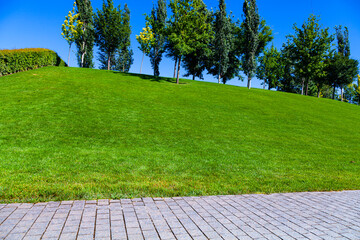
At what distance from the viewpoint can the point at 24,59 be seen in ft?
75.6

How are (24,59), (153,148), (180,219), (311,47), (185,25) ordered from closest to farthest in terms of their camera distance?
(180,219), (153,148), (24,59), (185,25), (311,47)

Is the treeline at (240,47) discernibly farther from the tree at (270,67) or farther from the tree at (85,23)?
the tree at (85,23)

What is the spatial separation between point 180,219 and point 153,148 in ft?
15.4

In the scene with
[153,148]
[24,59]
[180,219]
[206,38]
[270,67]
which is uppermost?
[270,67]

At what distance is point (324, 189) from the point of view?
18.7ft

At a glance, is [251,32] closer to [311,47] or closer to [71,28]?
[311,47]

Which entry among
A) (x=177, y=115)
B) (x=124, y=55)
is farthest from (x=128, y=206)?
(x=124, y=55)

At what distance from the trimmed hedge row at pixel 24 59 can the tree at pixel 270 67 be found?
46.4 meters

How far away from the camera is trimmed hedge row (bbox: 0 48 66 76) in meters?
20.7

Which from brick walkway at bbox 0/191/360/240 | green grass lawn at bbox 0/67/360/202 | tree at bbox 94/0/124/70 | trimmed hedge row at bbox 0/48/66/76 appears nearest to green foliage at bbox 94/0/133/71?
tree at bbox 94/0/124/70

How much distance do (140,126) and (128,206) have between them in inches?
278

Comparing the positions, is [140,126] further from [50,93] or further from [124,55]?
[124,55]

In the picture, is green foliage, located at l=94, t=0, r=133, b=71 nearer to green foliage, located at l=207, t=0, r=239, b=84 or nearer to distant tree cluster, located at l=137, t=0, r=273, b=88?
distant tree cluster, located at l=137, t=0, r=273, b=88

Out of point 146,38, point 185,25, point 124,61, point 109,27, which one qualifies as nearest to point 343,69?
point 185,25
